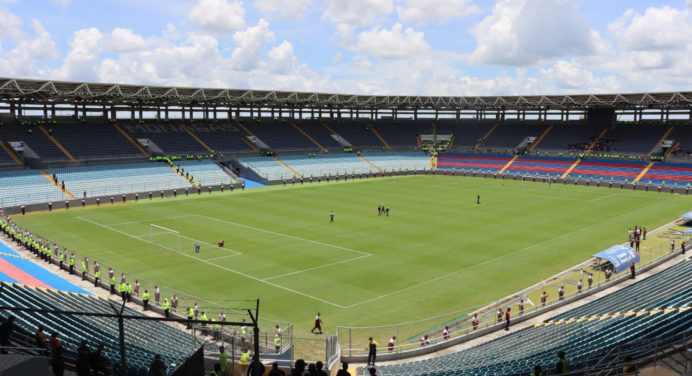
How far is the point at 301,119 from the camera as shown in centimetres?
9638

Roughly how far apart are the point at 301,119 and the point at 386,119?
18943mm

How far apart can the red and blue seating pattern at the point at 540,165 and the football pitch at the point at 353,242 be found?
594 inches

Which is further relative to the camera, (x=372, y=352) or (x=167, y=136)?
(x=167, y=136)

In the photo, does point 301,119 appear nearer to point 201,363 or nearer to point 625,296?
point 625,296

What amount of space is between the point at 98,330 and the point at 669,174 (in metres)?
71.7

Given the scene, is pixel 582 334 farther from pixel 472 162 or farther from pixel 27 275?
pixel 472 162

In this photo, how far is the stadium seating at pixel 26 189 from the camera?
168ft

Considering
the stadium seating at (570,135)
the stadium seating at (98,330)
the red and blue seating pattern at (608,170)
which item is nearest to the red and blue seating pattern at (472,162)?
the stadium seating at (570,135)

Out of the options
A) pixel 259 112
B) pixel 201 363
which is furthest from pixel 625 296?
pixel 259 112

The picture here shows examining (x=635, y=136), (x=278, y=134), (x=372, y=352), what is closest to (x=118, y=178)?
(x=278, y=134)

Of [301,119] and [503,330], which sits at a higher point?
[301,119]

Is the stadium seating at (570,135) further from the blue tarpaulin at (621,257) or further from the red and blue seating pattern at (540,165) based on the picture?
the blue tarpaulin at (621,257)

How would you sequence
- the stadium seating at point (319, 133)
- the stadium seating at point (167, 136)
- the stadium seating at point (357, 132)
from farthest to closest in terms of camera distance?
the stadium seating at point (357, 132) → the stadium seating at point (319, 133) → the stadium seating at point (167, 136)

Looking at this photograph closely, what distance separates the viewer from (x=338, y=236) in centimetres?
3978
